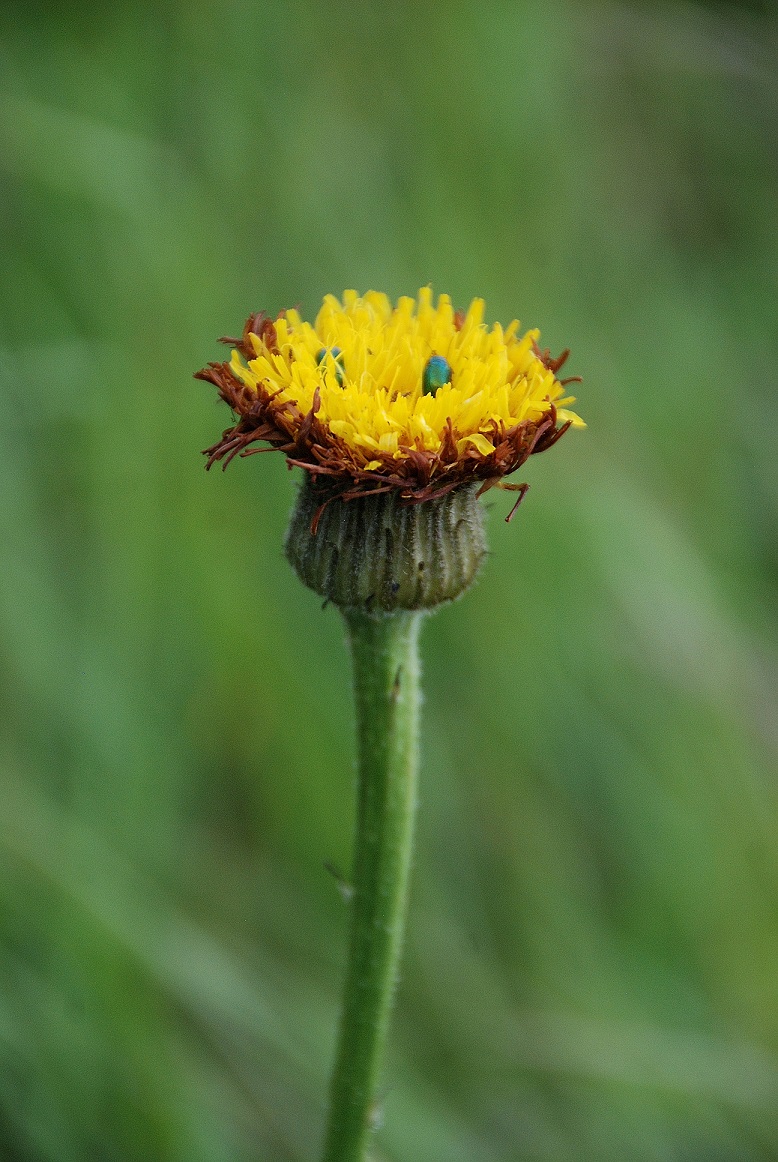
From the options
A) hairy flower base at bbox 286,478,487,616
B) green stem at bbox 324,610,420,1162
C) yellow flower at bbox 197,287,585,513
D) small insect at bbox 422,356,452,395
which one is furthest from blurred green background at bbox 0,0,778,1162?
small insect at bbox 422,356,452,395

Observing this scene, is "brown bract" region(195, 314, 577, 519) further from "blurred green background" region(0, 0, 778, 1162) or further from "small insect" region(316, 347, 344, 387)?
"blurred green background" region(0, 0, 778, 1162)

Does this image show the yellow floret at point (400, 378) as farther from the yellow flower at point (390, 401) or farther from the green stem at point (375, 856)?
the green stem at point (375, 856)

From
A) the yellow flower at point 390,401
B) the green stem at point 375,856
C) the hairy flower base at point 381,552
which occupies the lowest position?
the green stem at point 375,856

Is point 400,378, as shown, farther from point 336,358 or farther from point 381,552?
point 381,552

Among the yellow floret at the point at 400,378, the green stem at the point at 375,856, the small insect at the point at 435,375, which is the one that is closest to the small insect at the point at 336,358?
the yellow floret at the point at 400,378

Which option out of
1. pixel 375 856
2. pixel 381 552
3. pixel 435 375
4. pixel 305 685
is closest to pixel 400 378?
pixel 435 375

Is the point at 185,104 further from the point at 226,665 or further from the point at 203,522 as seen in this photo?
the point at 226,665
